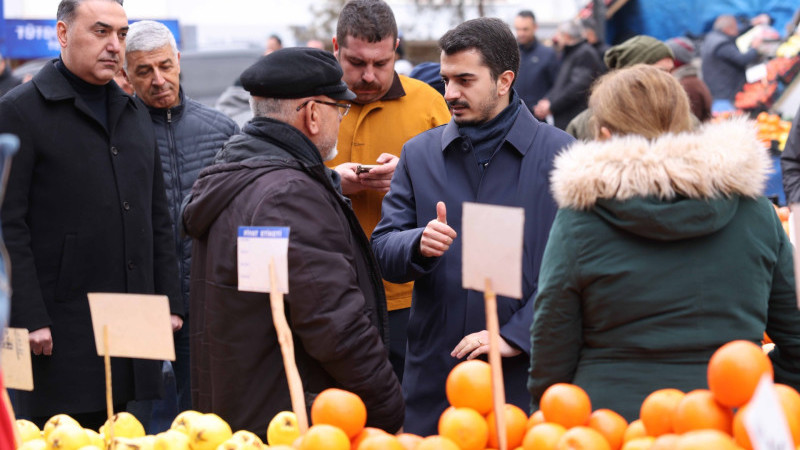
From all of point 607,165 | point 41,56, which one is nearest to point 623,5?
point 41,56

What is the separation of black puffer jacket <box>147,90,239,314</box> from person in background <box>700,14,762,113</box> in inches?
322

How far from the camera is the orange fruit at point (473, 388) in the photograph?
2.12 m

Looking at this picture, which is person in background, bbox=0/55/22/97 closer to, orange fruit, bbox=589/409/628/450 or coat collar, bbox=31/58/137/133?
coat collar, bbox=31/58/137/133

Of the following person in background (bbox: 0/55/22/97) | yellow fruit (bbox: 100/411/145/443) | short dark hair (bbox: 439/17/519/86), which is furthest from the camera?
person in background (bbox: 0/55/22/97)

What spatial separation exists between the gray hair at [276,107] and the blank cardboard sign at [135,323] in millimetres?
685

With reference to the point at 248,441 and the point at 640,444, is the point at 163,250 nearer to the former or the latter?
the point at 248,441

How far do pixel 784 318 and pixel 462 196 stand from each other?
1066 mm

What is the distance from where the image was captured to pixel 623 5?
43.3ft

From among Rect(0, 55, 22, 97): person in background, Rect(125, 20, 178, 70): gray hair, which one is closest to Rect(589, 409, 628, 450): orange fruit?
Rect(125, 20, 178, 70): gray hair

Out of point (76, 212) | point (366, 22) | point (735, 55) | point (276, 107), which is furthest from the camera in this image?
point (735, 55)

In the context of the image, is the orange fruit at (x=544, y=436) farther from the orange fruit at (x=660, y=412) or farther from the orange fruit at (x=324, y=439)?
the orange fruit at (x=324, y=439)

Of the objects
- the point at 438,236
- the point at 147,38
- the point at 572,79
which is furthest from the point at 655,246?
the point at 572,79

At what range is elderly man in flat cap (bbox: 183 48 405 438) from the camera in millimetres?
2420

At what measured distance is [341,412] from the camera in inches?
82.6
